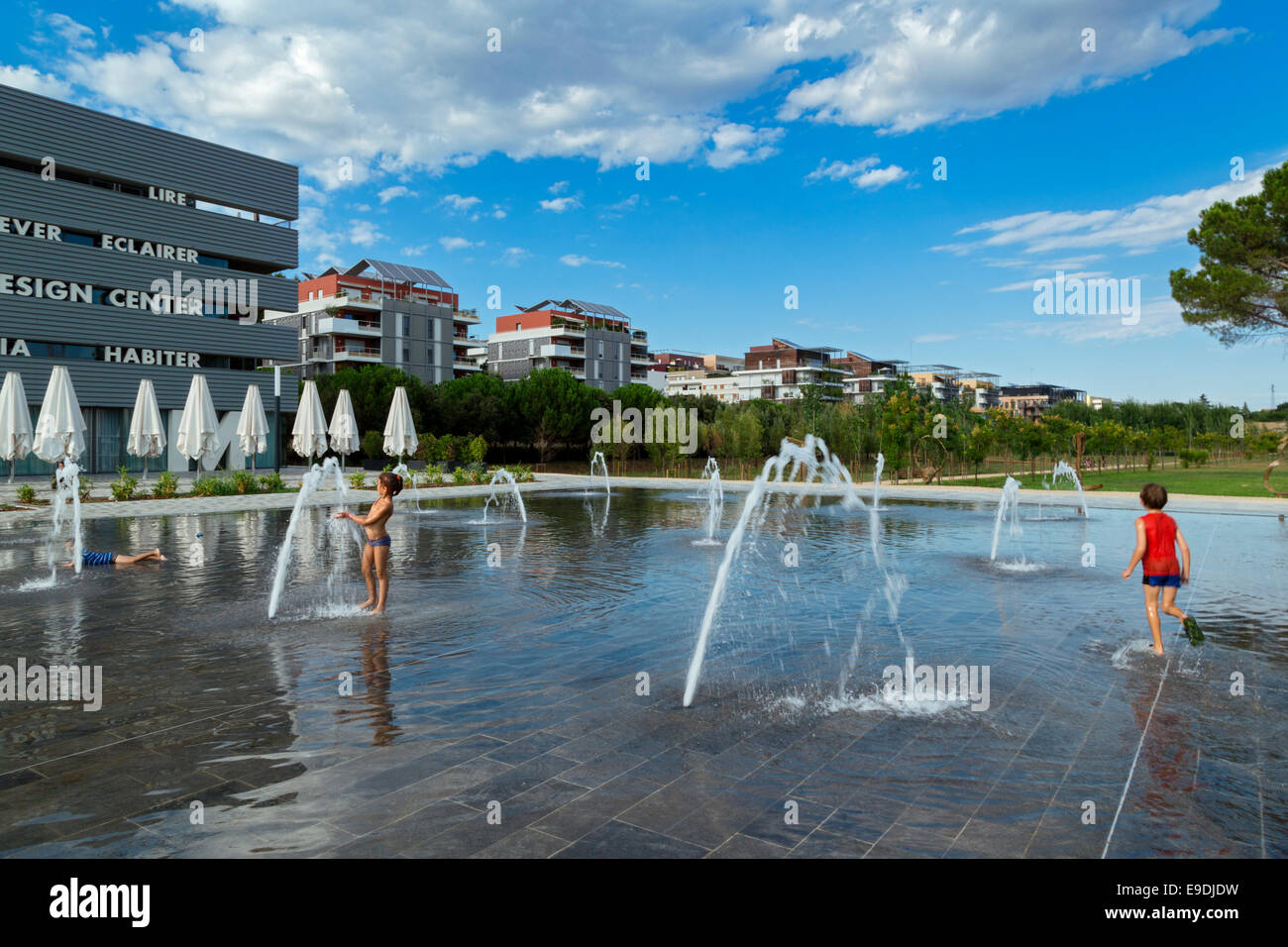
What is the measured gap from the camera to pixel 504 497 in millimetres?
27422

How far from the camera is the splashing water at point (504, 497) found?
836 inches

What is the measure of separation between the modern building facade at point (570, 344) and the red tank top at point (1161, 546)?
7503 cm

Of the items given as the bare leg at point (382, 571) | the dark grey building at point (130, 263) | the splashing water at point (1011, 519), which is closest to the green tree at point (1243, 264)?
the splashing water at point (1011, 519)

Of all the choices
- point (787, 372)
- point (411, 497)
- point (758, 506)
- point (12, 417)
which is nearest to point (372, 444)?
point (411, 497)

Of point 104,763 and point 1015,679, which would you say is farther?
point 1015,679

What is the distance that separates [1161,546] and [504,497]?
22.5 metres

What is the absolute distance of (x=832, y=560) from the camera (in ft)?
44.1

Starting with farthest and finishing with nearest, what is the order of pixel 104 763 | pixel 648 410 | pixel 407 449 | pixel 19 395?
pixel 648 410 < pixel 407 449 < pixel 19 395 < pixel 104 763

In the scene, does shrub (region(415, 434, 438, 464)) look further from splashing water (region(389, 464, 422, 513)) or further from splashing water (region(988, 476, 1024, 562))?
splashing water (region(988, 476, 1024, 562))
